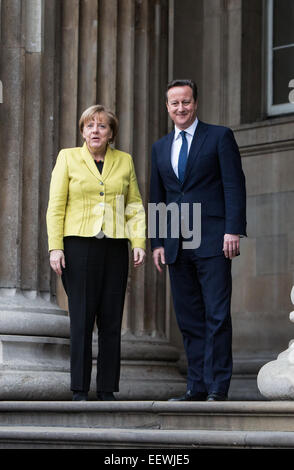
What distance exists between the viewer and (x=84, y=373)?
24.6 ft

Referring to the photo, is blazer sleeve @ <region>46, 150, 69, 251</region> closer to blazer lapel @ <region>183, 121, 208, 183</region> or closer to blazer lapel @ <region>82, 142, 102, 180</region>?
blazer lapel @ <region>82, 142, 102, 180</region>

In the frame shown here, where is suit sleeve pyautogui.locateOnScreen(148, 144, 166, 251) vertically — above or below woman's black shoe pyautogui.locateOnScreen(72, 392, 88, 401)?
above

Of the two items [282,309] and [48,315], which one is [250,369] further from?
[48,315]

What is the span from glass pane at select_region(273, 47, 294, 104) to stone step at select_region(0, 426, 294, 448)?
223 inches

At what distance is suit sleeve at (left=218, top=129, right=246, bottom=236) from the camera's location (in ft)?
24.0

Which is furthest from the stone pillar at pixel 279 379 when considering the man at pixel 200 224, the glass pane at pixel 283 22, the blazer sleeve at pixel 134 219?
the glass pane at pixel 283 22

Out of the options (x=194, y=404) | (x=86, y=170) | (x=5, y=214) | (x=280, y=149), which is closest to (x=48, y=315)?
(x=5, y=214)

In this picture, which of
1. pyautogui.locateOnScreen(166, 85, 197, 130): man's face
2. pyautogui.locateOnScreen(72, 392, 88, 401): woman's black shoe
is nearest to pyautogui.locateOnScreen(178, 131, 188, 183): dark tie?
pyautogui.locateOnScreen(166, 85, 197, 130): man's face

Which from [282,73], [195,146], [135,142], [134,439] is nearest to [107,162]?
[195,146]

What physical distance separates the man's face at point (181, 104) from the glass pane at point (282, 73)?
13.8 ft

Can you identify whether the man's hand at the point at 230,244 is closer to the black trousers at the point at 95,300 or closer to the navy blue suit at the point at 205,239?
the navy blue suit at the point at 205,239

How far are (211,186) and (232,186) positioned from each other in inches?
6.9

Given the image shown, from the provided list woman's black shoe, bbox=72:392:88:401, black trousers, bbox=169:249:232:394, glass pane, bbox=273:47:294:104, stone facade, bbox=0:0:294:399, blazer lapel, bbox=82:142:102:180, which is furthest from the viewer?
glass pane, bbox=273:47:294:104

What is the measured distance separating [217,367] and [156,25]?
158 inches
